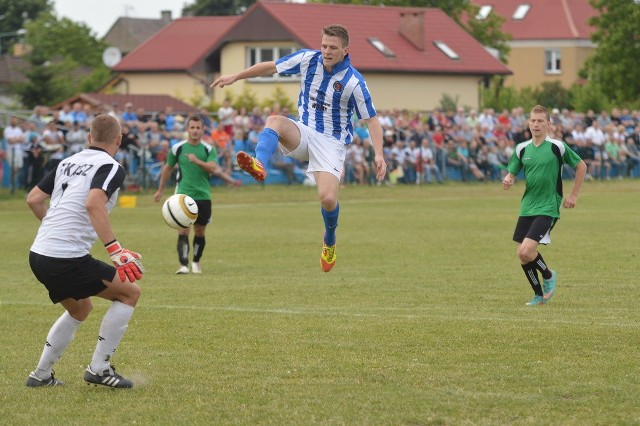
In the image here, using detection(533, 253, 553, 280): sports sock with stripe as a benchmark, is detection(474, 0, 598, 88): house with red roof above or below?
above

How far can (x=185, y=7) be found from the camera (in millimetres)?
108688

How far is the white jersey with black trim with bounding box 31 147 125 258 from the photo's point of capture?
813 centimetres

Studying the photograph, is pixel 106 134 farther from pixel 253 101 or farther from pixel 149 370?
pixel 253 101

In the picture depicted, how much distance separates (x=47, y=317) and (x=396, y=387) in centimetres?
495

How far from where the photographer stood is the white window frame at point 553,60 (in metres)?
93.7

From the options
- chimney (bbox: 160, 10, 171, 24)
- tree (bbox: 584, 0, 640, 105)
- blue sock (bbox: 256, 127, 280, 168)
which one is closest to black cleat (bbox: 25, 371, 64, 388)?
blue sock (bbox: 256, 127, 280, 168)

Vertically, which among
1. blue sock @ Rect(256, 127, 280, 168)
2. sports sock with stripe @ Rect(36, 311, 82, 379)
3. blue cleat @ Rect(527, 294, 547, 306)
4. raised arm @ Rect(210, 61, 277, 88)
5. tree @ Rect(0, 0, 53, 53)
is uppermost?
tree @ Rect(0, 0, 53, 53)

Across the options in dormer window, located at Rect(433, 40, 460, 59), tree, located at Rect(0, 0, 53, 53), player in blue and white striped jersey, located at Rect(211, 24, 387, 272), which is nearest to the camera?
player in blue and white striped jersey, located at Rect(211, 24, 387, 272)

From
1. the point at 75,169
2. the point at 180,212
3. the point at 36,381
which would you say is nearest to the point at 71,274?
the point at 75,169

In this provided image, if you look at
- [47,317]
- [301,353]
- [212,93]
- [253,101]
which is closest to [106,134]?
[301,353]

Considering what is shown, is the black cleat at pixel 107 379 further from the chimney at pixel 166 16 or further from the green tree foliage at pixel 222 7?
the chimney at pixel 166 16

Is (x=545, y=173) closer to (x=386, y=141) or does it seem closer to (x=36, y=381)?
(x=36, y=381)

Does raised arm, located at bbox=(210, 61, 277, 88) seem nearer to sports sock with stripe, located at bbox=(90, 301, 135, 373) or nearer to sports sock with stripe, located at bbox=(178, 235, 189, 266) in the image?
sports sock with stripe, located at bbox=(90, 301, 135, 373)

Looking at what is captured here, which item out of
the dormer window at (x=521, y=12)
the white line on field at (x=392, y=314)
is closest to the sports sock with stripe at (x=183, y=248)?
the white line on field at (x=392, y=314)
